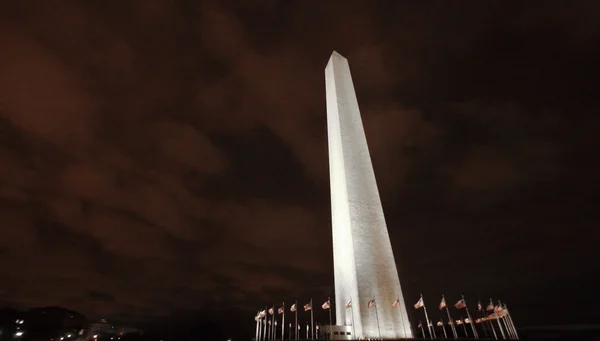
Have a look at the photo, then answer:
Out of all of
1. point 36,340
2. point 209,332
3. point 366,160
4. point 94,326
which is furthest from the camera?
point 94,326

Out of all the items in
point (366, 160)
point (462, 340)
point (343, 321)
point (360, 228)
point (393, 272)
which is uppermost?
point (366, 160)

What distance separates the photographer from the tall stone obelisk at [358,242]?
2512 centimetres

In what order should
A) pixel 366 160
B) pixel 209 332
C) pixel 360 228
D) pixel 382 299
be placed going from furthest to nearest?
pixel 209 332
pixel 366 160
pixel 360 228
pixel 382 299

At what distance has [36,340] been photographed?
7519 cm

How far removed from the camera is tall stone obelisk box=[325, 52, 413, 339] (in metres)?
25.1

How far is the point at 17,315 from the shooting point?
7844 centimetres

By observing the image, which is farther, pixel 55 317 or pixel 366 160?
pixel 55 317

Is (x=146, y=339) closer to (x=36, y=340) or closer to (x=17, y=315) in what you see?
(x=36, y=340)

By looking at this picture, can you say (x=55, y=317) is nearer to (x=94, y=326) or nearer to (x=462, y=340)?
(x=94, y=326)

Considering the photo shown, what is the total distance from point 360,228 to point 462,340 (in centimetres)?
949

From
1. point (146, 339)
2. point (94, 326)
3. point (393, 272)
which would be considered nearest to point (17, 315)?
point (146, 339)

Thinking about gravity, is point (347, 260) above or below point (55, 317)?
below

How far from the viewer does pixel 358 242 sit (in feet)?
87.9

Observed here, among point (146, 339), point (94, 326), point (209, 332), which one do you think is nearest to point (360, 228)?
point (209, 332)
